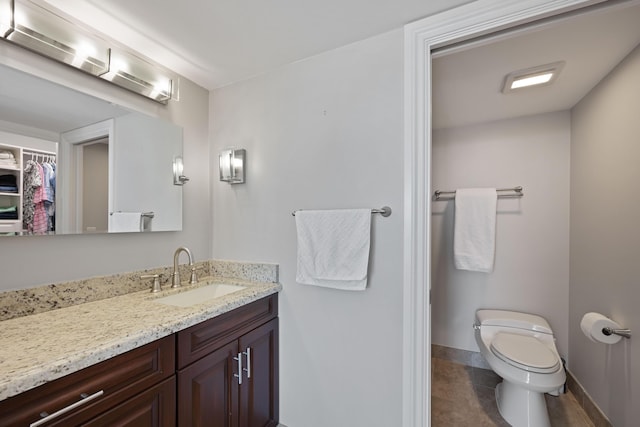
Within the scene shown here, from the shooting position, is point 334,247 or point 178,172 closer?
point 334,247

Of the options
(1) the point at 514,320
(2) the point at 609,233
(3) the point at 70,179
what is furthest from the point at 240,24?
(1) the point at 514,320

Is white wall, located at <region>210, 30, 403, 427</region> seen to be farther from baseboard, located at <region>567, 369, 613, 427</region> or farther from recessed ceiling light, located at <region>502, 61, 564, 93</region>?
baseboard, located at <region>567, 369, 613, 427</region>

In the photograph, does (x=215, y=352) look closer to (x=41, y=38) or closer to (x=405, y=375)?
(x=405, y=375)

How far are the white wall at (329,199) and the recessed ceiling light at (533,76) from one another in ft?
2.81

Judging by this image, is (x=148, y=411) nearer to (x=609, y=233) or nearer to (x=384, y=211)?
(x=384, y=211)

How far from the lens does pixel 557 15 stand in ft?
3.50

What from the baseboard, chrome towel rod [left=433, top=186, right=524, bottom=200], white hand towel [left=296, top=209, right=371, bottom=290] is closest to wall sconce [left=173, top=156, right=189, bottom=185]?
white hand towel [left=296, top=209, right=371, bottom=290]

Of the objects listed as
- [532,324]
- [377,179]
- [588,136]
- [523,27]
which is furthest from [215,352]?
[588,136]

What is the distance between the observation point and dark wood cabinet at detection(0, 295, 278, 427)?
29.0 inches

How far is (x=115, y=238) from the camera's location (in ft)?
4.56

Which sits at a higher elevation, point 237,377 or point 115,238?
point 115,238

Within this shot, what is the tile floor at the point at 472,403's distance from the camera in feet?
5.58

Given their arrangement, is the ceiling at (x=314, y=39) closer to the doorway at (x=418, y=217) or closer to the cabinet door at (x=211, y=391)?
the doorway at (x=418, y=217)

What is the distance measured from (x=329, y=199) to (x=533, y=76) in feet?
4.77
